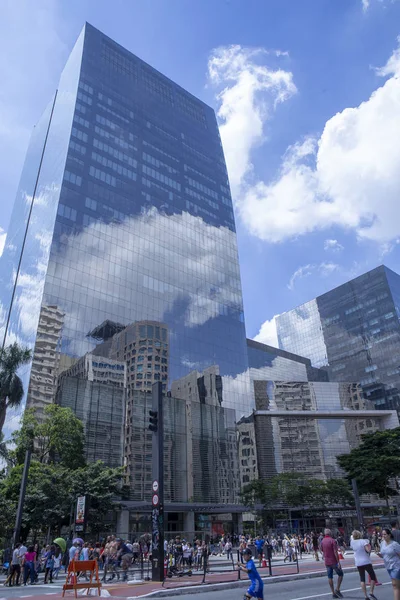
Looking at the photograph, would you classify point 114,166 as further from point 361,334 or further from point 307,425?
point 361,334

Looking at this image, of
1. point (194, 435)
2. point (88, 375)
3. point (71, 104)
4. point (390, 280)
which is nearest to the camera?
point (88, 375)

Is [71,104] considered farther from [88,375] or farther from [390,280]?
[390,280]

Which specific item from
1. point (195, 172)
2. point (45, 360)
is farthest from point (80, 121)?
point (45, 360)

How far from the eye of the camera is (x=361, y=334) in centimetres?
12912

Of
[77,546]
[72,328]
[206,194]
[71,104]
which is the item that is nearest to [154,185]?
[206,194]

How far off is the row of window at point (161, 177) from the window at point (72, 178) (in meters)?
17.9

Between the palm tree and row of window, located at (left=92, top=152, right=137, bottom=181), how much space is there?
5125cm

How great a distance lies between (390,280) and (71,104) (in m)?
98.3

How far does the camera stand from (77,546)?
21.8m

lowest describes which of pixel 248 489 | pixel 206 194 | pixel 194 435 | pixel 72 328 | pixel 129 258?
pixel 248 489

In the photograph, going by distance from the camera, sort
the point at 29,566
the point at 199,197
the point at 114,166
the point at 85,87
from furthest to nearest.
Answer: the point at 199,197
the point at 85,87
the point at 114,166
the point at 29,566

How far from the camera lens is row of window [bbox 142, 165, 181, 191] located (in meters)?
89.5

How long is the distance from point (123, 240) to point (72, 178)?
13.3m

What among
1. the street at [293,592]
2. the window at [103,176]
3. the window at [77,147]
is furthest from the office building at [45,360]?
the street at [293,592]
